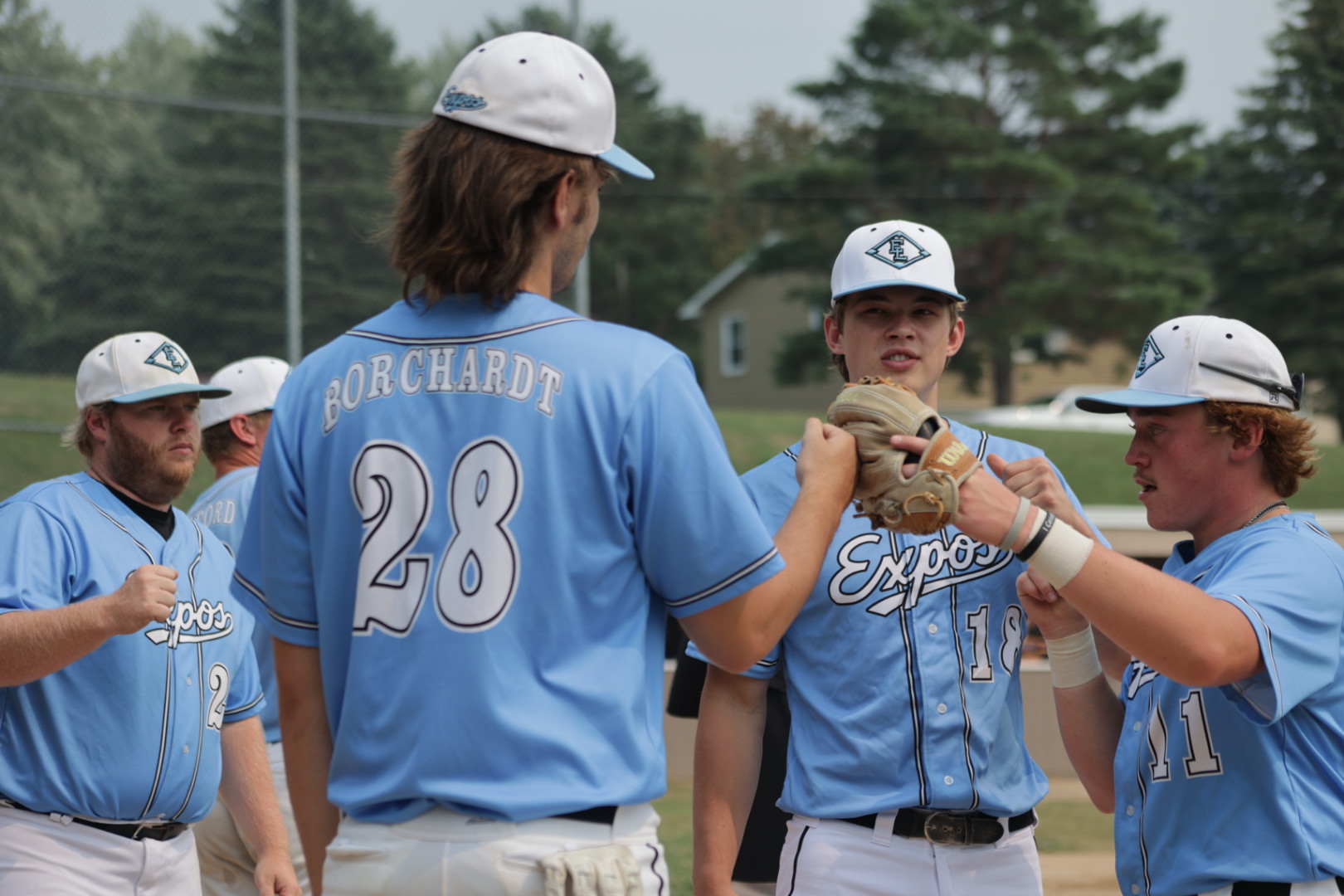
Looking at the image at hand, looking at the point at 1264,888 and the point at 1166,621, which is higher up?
the point at 1166,621

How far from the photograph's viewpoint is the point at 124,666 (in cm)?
Result: 376

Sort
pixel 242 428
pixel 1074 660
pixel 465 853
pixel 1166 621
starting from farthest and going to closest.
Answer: pixel 242 428, pixel 1074 660, pixel 1166 621, pixel 465 853

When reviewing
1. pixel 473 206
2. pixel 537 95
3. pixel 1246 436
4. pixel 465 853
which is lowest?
pixel 465 853

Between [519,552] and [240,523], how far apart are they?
3306mm

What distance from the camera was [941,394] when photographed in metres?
32.2

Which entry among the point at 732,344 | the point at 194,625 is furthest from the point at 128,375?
the point at 732,344

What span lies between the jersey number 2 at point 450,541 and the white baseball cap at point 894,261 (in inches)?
59.7

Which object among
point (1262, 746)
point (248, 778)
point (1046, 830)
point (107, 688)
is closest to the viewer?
point (1262, 746)

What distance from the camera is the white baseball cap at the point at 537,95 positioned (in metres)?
2.05

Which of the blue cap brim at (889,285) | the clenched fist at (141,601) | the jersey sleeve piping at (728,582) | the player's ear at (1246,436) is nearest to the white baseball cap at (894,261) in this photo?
the blue cap brim at (889,285)

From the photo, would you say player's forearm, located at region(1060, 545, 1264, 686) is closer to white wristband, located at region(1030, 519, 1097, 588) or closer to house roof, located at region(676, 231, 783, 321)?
white wristband, located at region(1030, 519, 1097, 588)

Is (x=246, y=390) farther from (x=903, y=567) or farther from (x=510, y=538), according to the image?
(x=510, y=538)

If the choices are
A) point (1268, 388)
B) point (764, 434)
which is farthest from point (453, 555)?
point (764, 434)

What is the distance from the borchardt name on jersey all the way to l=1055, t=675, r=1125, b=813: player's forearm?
1.72m
